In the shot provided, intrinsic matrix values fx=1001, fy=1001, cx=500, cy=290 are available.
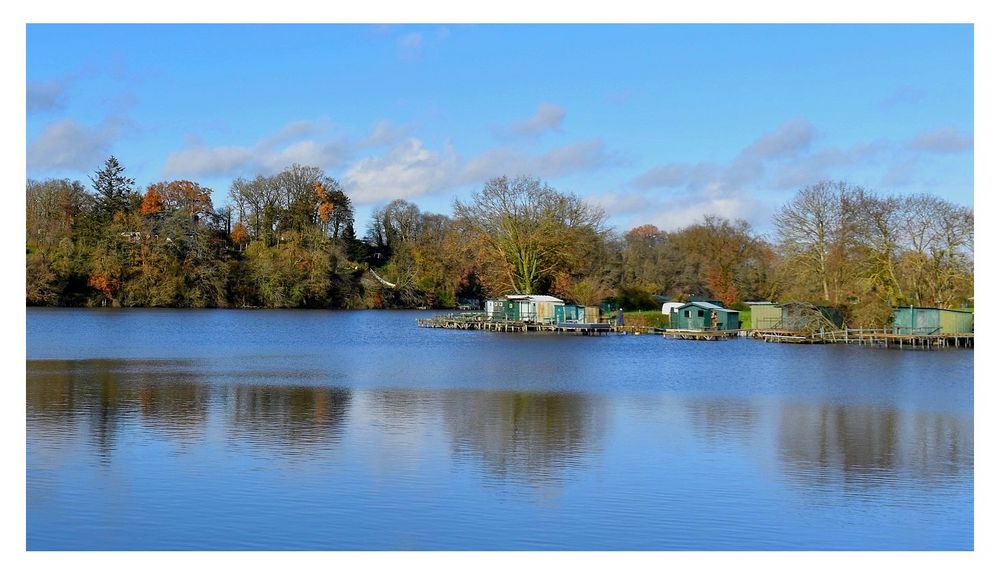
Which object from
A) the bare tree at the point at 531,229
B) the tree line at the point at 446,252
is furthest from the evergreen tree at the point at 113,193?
the bare tree at the point at 531,229

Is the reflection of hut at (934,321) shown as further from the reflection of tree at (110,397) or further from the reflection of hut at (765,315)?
the reflection of tree at (110,397)

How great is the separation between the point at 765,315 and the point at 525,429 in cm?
3718

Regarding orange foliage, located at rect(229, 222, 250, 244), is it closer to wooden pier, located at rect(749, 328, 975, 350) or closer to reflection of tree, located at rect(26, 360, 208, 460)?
wooden pier, located at rect(749, 328, 975, 350)

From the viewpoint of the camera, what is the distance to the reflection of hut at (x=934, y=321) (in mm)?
46375

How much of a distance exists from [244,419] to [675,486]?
30.0 feet

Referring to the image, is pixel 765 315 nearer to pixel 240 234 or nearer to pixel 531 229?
pixel 531 229

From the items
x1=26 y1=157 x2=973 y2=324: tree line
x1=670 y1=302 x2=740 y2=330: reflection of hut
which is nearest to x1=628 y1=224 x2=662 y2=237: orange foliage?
x1=26 y1=157 x2=973 y2=324: tree line

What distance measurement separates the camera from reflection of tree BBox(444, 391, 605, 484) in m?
15.4

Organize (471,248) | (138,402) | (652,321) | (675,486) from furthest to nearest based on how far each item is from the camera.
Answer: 1. (471,248)
2. (652,321)
3. (138,402)
4. (675,486)
